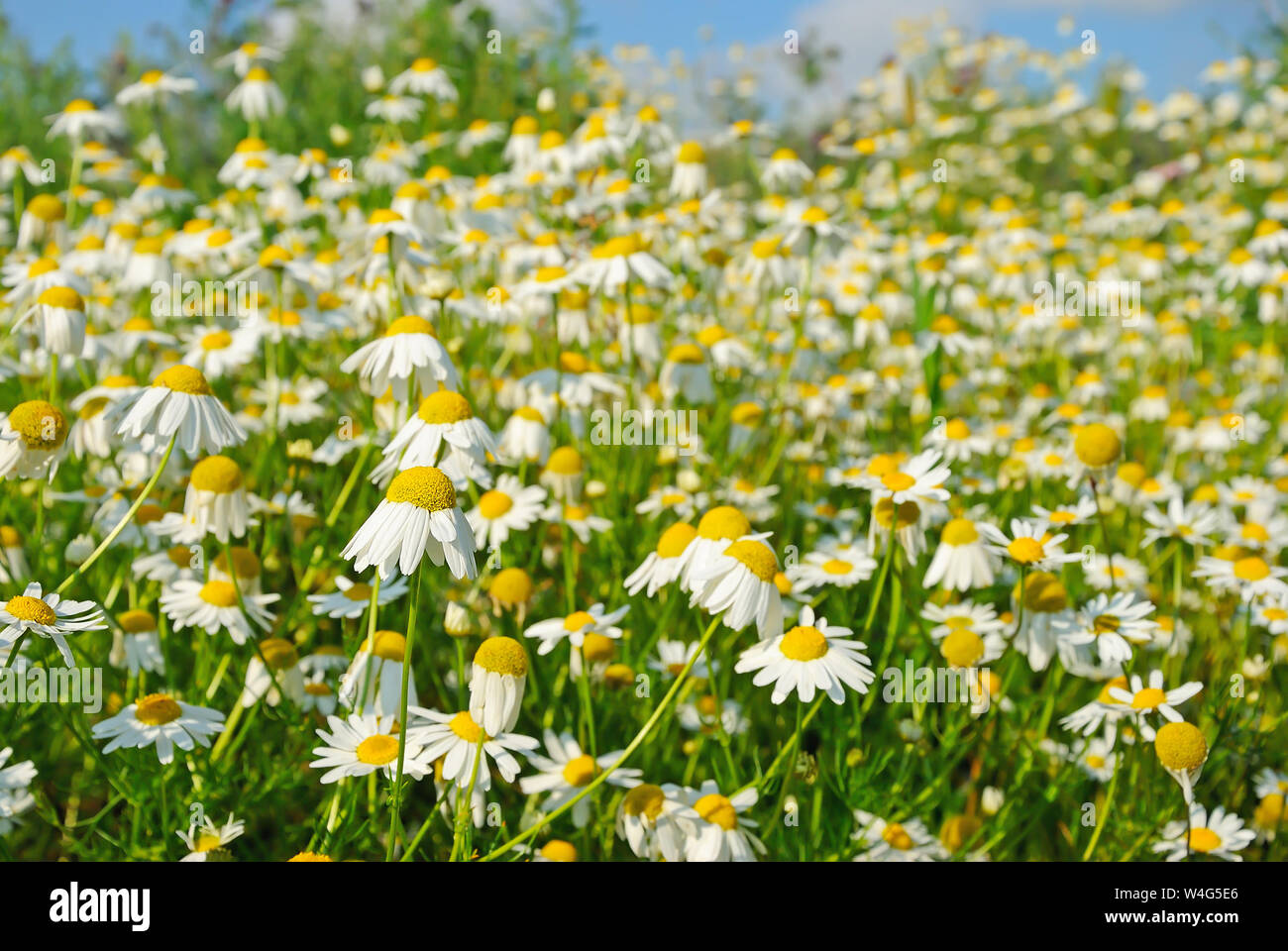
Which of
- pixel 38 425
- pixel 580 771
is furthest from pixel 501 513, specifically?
pixel 38 425

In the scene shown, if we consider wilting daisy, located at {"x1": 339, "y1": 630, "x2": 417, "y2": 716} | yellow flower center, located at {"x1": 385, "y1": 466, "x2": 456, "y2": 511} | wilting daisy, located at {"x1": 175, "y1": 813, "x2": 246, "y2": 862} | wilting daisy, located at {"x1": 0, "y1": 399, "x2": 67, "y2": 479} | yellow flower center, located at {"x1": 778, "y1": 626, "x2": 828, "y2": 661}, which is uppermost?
wilting daisy, located at {"x1": 0, "y1": 399, "x2": 67, "y2": 479}

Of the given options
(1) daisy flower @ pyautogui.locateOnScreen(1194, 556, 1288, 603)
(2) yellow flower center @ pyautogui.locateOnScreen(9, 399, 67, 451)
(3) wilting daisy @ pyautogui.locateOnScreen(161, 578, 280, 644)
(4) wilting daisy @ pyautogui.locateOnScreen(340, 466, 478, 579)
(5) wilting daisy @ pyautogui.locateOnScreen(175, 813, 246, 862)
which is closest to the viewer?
(4) wilting daisy @ pyautogui.locateOnScreen(340, 466, 478, 579)

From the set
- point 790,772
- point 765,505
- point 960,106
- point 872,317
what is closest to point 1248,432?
point 872,317

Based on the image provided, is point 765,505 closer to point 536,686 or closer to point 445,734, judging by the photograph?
point 536,686

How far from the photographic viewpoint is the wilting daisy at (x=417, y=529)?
51.9 inches

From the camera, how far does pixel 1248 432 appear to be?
378 centimetres

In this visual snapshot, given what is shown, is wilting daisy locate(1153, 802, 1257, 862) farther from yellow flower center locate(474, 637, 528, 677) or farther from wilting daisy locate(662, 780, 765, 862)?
yellow flower center locate(474, 637, 528, 677)

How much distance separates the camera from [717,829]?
67.6 inches

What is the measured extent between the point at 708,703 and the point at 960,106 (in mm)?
7991

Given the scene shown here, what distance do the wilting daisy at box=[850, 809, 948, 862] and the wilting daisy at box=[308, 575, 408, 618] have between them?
1024mm

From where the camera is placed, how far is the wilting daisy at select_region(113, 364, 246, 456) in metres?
1.74

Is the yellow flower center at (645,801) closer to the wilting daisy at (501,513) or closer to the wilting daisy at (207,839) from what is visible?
the wilting daisy at (207,839)

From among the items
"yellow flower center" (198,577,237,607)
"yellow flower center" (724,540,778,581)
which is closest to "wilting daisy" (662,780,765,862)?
"yellow flower center" (724,540,778,581)
